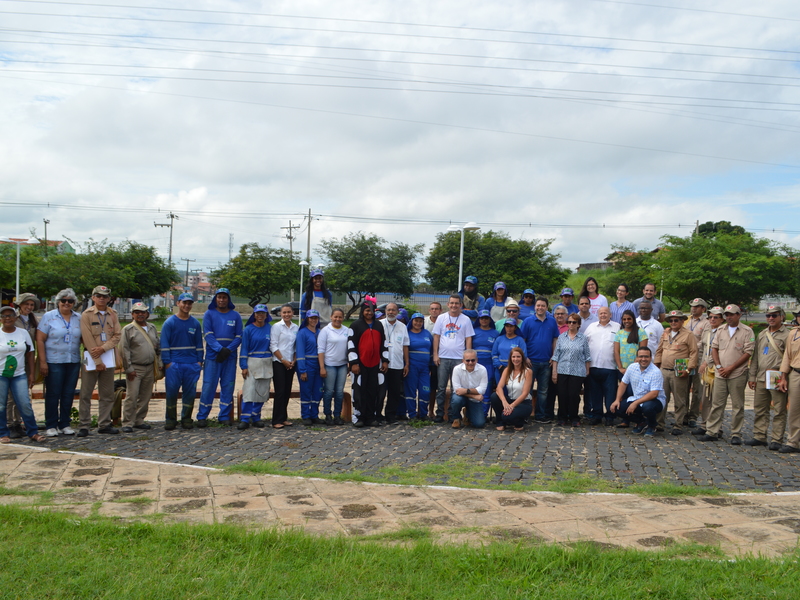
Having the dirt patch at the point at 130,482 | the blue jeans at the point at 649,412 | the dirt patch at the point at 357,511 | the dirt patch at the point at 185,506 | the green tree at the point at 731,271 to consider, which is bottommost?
the dirt patch at the point at 130,482

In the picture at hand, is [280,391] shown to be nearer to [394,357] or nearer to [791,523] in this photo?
[394,357]

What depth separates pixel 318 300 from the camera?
999 cm

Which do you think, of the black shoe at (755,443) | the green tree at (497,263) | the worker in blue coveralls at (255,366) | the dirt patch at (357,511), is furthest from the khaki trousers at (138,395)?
the green tree at (497,263)

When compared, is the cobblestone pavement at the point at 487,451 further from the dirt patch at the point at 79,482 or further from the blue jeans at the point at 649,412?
the dirt patch at the point at 79,482

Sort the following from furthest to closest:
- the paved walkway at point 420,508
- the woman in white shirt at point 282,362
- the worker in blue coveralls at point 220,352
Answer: the woman in white shirt at point 282,362, the worker in blue coveralls at point 220,352, the paved walkway at point 420,508

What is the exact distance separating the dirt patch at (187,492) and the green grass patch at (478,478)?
2.05 feet

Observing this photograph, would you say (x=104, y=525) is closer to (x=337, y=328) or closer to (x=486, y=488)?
(x=486, y=488)

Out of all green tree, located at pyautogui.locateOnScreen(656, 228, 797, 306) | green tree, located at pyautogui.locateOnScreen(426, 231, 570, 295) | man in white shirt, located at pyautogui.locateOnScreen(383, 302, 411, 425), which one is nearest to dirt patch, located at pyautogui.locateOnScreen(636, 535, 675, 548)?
man in white shirt, located at pyautogui.locateOnScreen(383, 302, 411, 425)

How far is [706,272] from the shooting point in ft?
101

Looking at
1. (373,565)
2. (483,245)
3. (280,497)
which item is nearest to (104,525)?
(280,497)

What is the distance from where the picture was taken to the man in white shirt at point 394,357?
9492 millimetres

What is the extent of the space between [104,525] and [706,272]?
103 feet

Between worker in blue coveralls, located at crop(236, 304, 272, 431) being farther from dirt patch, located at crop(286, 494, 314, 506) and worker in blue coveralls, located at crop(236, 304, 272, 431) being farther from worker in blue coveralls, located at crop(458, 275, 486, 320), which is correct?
dirt patch, located at crop(286, 494, 314, 506)

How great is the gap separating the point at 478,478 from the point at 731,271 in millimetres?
29134
